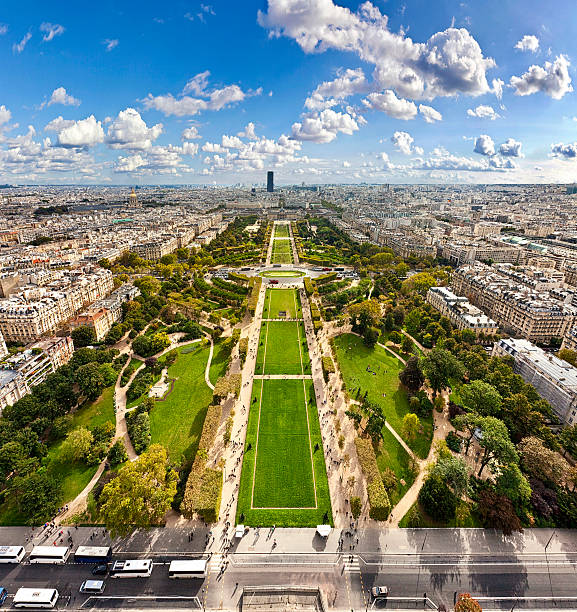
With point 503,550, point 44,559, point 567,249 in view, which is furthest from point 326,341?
point 567,249

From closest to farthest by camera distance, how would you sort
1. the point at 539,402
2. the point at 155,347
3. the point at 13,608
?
the point at 13,608 → the point at 539,402 → the point at 155,347

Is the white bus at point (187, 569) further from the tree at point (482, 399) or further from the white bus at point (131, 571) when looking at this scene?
the tree at point (482, 399)

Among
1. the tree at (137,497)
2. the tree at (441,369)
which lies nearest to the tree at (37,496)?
the tree at (137,497)

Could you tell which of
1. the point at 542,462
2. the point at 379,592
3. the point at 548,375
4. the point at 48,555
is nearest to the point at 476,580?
the point at 379,592

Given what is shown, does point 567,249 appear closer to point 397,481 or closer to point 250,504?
point 397,481

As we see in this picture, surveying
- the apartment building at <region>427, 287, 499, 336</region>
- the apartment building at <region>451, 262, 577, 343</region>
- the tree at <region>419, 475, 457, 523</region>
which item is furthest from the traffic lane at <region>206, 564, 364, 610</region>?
the apartment building at <region>451, 262, 577, 343</region>

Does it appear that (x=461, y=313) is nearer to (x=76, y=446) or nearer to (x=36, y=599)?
(x=76, y=446)
